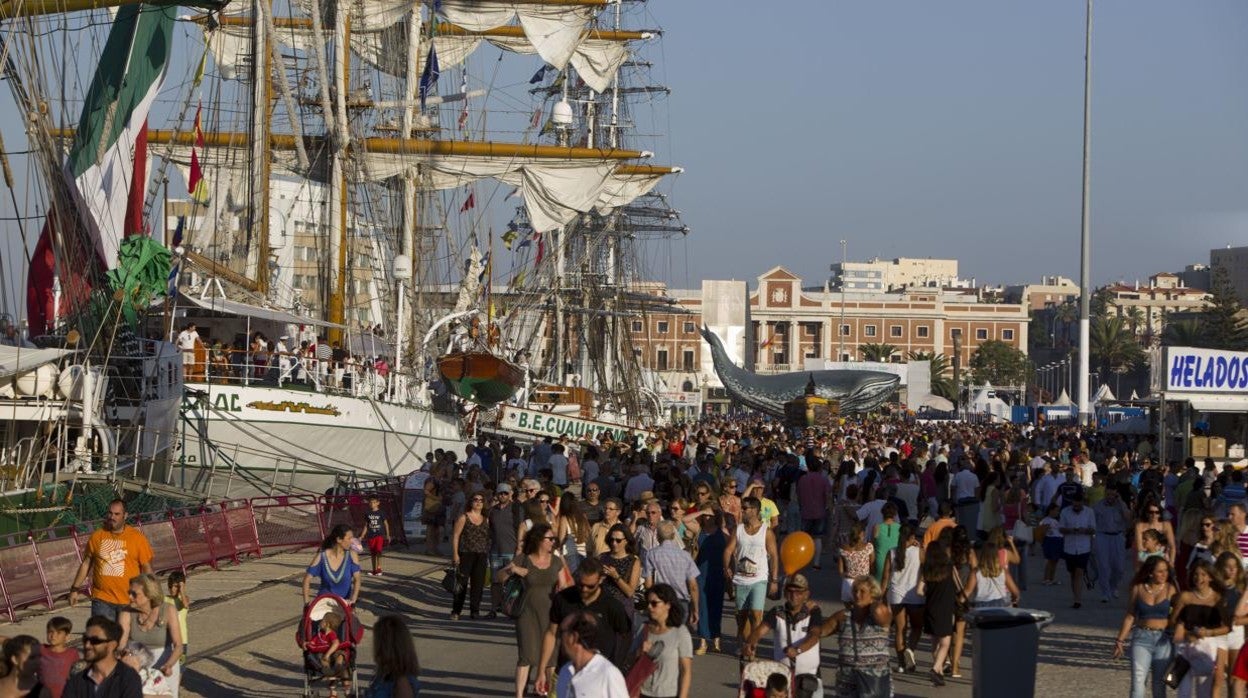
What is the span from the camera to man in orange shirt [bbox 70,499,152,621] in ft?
41.3

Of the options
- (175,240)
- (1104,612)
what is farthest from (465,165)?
(1104,612)

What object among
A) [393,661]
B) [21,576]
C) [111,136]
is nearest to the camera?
[393,661]

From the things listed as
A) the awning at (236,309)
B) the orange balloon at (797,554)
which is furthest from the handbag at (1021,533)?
the awning at (236,309)

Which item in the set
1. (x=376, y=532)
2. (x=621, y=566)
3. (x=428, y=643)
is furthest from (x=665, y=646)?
(x=376, y=532)

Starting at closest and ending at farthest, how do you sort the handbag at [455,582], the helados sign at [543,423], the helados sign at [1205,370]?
the handbag at [455,582] → the helados sign at [1205,370] → the helados sign at [543,423]

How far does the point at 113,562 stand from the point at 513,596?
105 inches

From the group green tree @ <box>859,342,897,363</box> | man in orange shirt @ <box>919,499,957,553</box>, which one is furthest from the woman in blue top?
green tree @ <box>859,342,897,363</box>

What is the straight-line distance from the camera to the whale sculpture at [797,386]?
92.2 meters

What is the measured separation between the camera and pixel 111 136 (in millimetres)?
30312

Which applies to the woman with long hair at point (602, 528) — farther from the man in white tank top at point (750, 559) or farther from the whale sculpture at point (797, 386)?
the whale sculpture at point (797, 386)

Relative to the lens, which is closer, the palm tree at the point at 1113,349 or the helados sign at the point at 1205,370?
the helados sign at the point at 1205,370

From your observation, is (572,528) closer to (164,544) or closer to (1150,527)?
(1150,527)

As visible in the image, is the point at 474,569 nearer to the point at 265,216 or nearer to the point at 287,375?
the point at 287,375

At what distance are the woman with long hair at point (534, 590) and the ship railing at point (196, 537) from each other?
6180 millimetres
